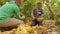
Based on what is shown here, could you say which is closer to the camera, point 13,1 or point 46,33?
point 13,1

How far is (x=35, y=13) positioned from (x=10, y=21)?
2.90 metres

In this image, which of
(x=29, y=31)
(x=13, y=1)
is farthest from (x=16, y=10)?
(x=29, y=31)

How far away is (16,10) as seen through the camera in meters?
4.46

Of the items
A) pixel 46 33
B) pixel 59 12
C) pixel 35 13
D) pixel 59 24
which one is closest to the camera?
pixel 46 33

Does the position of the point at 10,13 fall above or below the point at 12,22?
above

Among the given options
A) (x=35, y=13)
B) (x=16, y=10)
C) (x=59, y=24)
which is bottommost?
(x=59, y=24)

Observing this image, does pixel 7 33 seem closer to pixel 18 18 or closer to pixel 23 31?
pixel 23 31

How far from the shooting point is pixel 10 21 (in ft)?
14.7

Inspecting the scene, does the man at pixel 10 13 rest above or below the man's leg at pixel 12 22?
above

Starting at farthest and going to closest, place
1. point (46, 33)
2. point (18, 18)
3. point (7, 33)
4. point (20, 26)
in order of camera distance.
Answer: point (46, 33), point (18, 18), point (20, 26), point (7, 33)

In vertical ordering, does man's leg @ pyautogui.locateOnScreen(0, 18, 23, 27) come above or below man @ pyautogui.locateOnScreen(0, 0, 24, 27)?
below

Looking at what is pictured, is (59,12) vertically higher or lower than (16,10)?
lower

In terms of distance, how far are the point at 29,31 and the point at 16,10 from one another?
55 centimetres

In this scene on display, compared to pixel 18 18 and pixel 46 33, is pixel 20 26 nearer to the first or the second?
pixel 18 18
